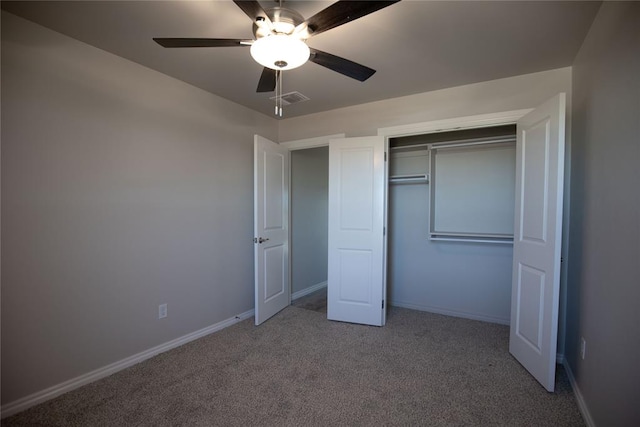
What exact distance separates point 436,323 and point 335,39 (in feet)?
9.79

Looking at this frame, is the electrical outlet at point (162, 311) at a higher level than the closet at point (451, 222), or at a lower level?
lower

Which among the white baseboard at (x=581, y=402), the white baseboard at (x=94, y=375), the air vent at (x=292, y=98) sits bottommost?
the white baseboard at (x=94, y=375)

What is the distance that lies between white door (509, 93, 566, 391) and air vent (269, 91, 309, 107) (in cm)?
203

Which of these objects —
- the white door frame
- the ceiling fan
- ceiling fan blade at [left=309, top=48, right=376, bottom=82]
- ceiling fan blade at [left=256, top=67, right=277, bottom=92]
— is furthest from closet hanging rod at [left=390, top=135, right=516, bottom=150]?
the ceiling fan

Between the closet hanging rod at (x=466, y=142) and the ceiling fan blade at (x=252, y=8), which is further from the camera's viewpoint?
the closet hanging rod at (x=466, y=142)

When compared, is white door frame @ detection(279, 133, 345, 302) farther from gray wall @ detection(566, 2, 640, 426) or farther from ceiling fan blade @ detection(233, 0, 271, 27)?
gray wall @ detection(566, 2, 640, 426)

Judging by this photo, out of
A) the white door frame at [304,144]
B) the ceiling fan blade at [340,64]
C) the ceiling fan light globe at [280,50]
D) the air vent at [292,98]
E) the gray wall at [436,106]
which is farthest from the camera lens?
the white door frame at [304,144]

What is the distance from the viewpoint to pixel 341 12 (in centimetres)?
129

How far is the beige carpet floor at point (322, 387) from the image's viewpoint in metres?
1.76

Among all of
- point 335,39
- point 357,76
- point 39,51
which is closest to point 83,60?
point 39,51

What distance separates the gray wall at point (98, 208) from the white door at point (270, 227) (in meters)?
0.37

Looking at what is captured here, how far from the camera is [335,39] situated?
6.66 feet

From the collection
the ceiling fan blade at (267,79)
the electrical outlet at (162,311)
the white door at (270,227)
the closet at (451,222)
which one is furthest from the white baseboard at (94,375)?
the ceiling fan blade at (267,79)

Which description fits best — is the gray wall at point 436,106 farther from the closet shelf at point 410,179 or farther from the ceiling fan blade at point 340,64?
the ceiling fan blade at point 340,64
